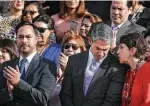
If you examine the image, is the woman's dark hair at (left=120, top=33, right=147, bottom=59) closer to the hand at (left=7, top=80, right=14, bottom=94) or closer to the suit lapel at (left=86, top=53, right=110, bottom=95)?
the suit lapel at (left=86, top=53, right=110, bottom=95)

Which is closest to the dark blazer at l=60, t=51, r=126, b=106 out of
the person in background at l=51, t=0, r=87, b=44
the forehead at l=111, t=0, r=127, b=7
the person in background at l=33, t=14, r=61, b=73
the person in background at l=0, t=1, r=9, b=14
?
the person in background at l=33, t=14, r=61, b=73

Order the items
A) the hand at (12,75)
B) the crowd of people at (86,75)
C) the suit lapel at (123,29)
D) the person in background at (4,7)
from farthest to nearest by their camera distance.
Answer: the person in background at (4,7)
the suit lapel at (123,29)
the hand at (12,75)
the crowd of people at (86,75)

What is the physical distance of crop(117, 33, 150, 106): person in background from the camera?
5.30 metres

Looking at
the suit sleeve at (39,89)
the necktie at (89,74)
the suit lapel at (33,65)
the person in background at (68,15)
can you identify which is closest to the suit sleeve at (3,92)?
the suit sleeve at (39,89)

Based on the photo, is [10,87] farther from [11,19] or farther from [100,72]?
[11,19]

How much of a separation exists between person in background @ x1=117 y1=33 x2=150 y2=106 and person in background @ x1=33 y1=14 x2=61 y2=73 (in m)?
1.29

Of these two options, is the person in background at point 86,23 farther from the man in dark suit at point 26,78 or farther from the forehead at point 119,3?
the man in dark suit at point 26,78

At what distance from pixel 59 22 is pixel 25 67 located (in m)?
2.12

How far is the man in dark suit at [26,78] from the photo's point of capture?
562 centimetres

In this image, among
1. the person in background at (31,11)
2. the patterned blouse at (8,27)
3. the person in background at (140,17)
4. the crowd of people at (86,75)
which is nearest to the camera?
the crowd of people at (86,75)

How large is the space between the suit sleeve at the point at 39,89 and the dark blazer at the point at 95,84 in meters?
0.17

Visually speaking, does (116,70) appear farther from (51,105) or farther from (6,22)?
(6,22)

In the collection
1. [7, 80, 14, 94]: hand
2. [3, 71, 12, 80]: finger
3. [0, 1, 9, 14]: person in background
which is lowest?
[7, 80, 14, 94]: hand

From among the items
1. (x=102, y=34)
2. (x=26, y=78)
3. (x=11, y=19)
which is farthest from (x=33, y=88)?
(x=11, y=19)
